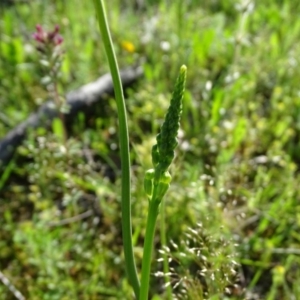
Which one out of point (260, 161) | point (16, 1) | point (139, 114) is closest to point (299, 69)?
point (260, 161)

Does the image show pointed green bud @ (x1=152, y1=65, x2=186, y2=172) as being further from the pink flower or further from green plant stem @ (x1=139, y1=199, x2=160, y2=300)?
the pink flower

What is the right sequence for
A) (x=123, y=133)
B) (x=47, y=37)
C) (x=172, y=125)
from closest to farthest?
(x=172, y=125) → (x=123, y=133) → (x=47, y=37)

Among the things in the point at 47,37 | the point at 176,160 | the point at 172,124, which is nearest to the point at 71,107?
the point at 47,37

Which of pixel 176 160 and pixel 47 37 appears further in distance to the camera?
pixel 47 37

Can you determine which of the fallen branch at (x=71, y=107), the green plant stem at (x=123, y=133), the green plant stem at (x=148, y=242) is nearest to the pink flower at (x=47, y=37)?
the fallen branch at (x=71, y=107)

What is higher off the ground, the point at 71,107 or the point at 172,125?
the point at 71,107

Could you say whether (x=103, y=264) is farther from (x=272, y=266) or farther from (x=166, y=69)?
(x=166, y=69)

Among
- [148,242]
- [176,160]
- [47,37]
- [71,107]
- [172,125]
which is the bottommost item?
[148,242]

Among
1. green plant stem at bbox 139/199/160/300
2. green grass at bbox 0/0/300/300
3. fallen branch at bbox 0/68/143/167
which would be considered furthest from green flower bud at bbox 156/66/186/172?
fallen branch at bbox 0/68/143/167

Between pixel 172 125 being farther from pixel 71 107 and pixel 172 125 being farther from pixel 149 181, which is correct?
pixel 71 107
